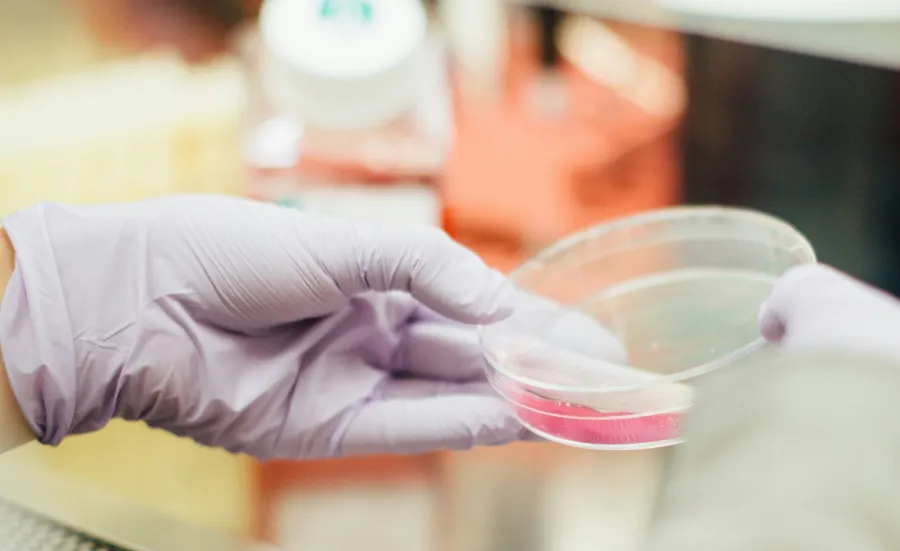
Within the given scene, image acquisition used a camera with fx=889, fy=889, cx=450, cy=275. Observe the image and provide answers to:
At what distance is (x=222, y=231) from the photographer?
0.66m

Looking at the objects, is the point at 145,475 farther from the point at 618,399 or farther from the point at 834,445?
the point at 834,445

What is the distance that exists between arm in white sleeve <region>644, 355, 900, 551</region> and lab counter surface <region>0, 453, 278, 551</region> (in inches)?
14.1

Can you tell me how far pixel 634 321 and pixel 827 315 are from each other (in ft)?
1.05

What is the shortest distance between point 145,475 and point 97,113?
1.61ft

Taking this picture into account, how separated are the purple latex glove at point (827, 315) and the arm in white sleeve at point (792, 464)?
0.23 feet

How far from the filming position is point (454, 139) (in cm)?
122

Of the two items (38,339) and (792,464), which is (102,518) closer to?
(38,339)

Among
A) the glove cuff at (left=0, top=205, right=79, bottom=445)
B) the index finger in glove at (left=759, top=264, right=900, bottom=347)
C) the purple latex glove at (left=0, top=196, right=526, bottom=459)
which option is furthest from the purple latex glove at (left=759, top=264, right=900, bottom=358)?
the glove cuff at (left=0, top=205, right=79, bottom=445)

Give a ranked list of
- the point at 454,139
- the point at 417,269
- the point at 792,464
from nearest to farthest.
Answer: the point at 792,464 → the point at 417,269 → the point at 454,139

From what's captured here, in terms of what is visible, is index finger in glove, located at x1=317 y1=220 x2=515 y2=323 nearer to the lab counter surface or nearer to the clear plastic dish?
the clear plastic dish

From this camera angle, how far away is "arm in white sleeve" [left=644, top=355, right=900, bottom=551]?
37 centimetres

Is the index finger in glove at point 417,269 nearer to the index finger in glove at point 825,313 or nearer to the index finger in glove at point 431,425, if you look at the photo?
the index finger in glove at point 431,425

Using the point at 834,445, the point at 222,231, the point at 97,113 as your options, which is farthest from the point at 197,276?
the point at 97,113

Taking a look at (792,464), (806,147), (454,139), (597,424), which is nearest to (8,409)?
(597,424)
